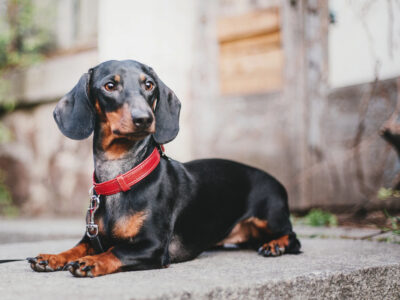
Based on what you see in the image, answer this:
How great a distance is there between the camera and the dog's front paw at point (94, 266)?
1879 millimetres

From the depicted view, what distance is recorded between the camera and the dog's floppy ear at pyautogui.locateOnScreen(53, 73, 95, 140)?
7.47ft

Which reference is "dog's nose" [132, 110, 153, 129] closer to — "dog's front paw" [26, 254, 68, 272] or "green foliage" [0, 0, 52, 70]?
"dog's front paw" [26, 254, 68, 272]

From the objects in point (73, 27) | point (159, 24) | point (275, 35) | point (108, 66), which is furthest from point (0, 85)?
point (108, 66)

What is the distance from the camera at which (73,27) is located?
619cm

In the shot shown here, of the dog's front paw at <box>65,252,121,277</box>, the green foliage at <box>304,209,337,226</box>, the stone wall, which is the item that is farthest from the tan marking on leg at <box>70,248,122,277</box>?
the stone wall

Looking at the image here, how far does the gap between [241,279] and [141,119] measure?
736mm

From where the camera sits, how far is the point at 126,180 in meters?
2.21

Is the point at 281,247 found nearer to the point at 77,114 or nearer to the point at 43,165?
the point at 77,114

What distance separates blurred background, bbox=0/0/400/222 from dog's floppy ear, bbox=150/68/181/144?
1.56 meters

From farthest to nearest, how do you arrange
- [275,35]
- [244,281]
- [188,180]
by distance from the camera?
[275,35]
[188,180]
[244,281]

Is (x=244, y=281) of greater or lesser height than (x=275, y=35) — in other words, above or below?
below

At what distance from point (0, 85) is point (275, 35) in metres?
3.61

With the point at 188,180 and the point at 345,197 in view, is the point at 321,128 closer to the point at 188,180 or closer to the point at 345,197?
the point at 345,197

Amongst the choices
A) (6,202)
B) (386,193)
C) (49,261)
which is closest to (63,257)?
(49,261)
